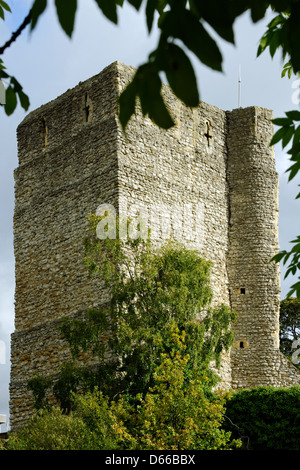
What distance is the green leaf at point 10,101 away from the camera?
2850 mm

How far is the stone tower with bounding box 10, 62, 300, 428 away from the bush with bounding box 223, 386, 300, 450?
292 cm

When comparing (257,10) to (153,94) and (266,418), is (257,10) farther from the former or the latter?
(266,418)

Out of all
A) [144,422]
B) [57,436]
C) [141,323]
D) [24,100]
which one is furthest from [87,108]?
[24,100]

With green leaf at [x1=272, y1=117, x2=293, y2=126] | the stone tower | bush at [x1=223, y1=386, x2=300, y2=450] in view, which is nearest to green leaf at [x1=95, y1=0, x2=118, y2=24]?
green leaf at [x1=272, y1=117, x2=293, y2=126]

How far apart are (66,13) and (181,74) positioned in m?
0.34

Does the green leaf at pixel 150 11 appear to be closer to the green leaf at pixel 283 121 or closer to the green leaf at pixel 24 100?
the green leaf at pixel 24 100

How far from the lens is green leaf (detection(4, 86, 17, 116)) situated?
2850mm

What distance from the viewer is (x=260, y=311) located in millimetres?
20609

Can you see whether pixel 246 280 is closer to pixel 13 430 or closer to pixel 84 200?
pixel 84 200

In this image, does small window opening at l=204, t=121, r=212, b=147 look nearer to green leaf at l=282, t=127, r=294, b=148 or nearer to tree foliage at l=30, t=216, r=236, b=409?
tree foliage at l=30, t=216, r=236, b=409

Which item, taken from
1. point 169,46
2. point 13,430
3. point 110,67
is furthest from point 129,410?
point 169,46

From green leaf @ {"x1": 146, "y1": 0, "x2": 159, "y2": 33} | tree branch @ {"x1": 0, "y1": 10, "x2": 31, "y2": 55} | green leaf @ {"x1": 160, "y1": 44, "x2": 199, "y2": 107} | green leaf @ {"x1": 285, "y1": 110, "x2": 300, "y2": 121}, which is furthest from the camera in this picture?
green leaf @ {"x1": 285, "y1": 110, "x2": 300, "y2": 121}

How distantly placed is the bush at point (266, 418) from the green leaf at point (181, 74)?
1508 centimetres
